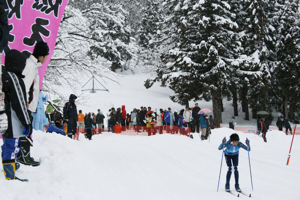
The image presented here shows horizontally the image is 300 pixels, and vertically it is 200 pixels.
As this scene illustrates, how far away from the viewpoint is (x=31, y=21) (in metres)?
7.38

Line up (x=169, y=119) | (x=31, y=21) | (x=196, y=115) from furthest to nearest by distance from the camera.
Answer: (x=169, y=119) < (x=196, y=115) < (x=31, y=21)

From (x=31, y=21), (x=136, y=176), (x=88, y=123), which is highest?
(x=31, y=21)

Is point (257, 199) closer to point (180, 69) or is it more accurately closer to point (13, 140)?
point (13, 140)

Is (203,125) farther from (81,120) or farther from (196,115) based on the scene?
(81,120)

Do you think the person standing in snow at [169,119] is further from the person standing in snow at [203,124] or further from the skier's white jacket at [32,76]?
the skier's white jacket at [32,76]

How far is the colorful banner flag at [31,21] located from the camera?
7.11 metres

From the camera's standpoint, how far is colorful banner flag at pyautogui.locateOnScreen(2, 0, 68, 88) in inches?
280

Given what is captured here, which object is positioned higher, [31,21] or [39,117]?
[31,21]

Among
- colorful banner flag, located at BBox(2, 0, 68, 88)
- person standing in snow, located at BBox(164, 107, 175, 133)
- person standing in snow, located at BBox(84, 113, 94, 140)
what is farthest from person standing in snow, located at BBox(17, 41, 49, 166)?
person standing in snow, located at BBox(164, 107, 175, 133)

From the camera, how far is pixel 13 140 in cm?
466

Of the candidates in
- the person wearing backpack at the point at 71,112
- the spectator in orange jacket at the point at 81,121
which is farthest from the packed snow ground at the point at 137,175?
the spectator in orange jacket at the point at 81,121

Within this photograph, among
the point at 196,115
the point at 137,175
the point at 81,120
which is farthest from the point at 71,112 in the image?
the point at 196,115

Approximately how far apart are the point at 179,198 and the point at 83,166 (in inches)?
107

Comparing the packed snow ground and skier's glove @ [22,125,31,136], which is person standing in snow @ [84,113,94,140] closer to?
the packed snow ground
